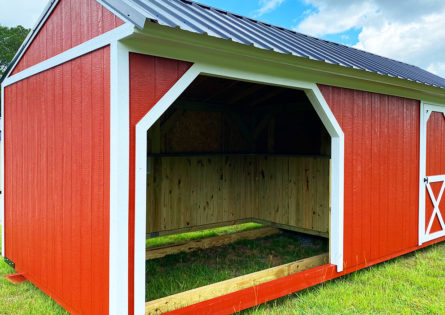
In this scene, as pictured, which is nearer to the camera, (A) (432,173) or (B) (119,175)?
(B) (119,175)

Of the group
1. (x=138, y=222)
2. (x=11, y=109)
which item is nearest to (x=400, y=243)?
(x=138, y=222)

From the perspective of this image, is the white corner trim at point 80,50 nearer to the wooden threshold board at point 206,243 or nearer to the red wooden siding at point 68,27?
the red wooden siding at point 68,27

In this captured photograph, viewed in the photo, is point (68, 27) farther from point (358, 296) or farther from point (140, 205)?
point (358, 296)

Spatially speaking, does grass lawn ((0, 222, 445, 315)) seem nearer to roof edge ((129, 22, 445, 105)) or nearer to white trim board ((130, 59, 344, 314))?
white trim board ((130, 59, 344, 314))

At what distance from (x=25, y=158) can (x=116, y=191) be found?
2223mm

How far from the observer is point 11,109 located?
4.80m

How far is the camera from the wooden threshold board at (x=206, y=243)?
5188 millimetres

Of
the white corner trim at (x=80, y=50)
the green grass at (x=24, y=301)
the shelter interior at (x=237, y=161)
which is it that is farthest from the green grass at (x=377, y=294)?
the white corner trim at (x=80, y=50)

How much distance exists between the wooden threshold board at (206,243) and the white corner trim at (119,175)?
2358 mm

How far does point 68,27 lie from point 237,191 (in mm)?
3808

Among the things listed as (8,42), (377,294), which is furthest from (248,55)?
(8,42)

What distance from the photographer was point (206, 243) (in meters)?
5.75

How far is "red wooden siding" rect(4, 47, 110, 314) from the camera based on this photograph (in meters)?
2.91

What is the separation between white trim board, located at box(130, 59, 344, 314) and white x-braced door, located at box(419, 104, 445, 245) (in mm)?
2058
